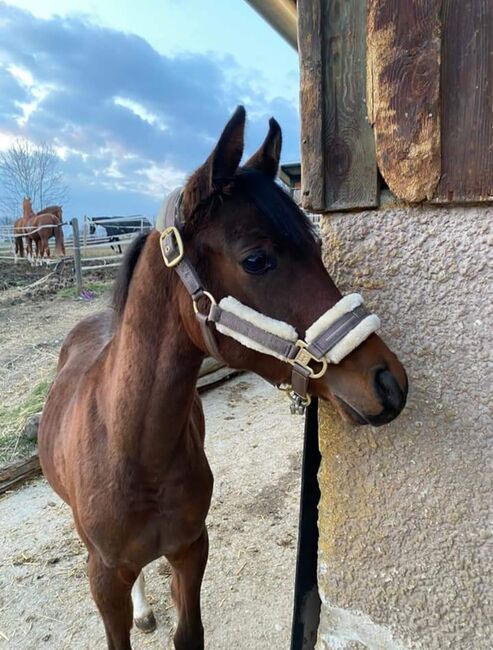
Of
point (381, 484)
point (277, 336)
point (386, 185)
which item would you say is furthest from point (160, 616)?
point (386, 185)

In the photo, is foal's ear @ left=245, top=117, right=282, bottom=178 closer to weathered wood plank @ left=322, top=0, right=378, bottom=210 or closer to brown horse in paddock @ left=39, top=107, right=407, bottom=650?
brown horse in paddock @ left=39, top=107, right=407, bottom=650

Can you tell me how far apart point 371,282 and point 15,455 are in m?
3.19

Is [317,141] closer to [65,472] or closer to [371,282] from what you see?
[371,282]

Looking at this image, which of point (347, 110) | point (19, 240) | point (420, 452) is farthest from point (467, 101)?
point (19, 240)

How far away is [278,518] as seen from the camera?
9.69 ft

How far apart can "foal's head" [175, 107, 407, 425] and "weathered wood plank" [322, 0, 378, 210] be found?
0.66ft

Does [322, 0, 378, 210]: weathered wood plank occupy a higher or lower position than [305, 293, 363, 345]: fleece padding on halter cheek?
higher

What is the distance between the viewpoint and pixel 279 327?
1.11 metres

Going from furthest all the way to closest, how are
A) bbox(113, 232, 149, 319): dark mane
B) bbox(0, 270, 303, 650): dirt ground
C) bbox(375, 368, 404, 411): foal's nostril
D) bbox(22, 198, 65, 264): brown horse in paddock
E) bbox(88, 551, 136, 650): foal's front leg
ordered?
bbox(22, 198, 65, 264): brown horse in paddock, bbox(0, 270, 303, 650): dirt ground, bbox(88, 551, 136, 650): foal's front leg, bbox(113, 232, 149, 319): dark mane, bbox(375, 368, 404, 411): foal's nostril

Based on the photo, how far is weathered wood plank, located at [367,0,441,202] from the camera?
3.82 feet

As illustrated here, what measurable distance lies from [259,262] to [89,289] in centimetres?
889

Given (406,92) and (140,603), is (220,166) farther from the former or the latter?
(140,603)

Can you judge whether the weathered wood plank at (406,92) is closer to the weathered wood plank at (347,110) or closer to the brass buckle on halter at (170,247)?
the weathered wood plank at (347,110)

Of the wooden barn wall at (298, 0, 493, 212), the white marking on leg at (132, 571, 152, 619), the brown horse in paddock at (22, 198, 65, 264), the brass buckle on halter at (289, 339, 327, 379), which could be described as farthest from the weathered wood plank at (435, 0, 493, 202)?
the brown horse in paddock at (22, 198, 65, 264)
